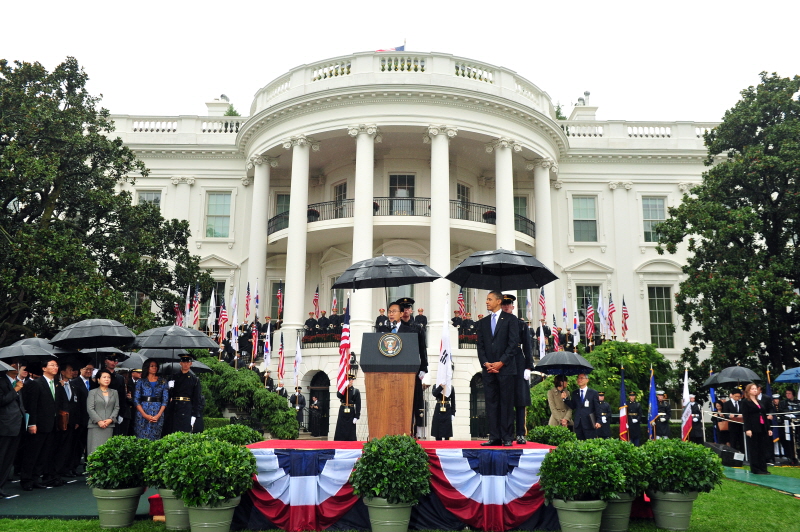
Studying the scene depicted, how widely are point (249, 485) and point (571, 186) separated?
973 inches

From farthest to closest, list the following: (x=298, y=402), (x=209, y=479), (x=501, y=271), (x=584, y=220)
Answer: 1. (x=584, y=220)
2. (x=298, y=402)
3. (x=501, y=271)
4. (x=209, y=479)

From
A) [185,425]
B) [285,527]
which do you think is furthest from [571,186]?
[285,527]

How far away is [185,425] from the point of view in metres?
10.1

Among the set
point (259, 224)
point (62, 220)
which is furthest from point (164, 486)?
point (259, 224)

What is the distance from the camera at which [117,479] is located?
6.90 meters

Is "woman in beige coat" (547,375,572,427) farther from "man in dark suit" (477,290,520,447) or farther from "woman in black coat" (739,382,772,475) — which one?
"man in dark suit" (477,290,520,447)

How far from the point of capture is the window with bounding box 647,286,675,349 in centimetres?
2734

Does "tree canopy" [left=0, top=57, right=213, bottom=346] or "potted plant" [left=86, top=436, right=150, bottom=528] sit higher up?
"tree canopy" [left=0, top=57, right=213, bottom=346]

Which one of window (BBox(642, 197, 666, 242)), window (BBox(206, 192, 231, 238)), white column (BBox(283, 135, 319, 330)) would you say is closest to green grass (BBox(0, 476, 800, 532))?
white column (BBox(283, 135, 319, 330))

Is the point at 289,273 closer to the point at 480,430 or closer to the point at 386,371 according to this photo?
the point at 480,430

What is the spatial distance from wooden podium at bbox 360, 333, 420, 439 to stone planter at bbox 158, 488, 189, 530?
228cm

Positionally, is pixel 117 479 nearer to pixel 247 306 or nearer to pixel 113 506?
pixel 113 506

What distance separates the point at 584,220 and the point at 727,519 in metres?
22.0

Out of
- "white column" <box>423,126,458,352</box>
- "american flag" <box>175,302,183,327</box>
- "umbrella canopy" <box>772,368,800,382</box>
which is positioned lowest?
"umbrella canopy" <box>772,368,800,382</box>
